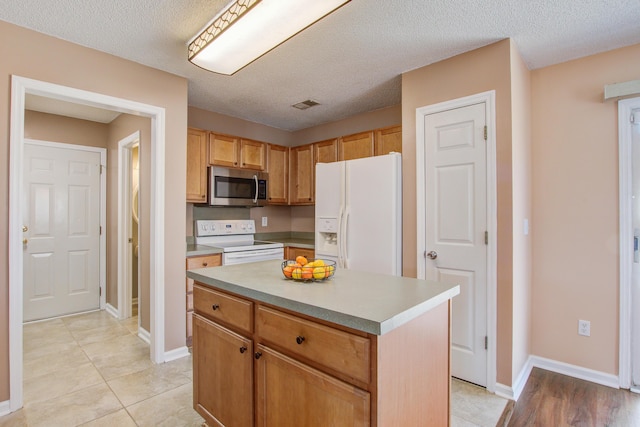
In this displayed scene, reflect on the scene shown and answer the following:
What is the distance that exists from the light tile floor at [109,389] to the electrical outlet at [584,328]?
933mm

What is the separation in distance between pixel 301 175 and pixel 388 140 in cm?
137

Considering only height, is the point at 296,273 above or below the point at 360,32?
below

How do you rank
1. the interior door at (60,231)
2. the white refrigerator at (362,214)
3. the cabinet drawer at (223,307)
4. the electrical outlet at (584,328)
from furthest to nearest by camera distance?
the interior door at (60,231) → the white refrigerator at (362,214) → the electrical outlet at (584,328) → the cabinet drawer at (223,307)

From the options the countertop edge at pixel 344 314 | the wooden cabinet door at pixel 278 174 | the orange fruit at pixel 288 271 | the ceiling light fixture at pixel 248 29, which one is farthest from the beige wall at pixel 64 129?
the orange fruit at pixel 288 271

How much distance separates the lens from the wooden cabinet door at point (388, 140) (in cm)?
343

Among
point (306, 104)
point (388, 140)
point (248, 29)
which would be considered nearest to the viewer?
point (248, 29)

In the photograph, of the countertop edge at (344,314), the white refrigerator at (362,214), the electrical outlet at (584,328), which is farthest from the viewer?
the white refrigerator at (362,214)

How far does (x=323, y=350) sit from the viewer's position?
3.92 ft

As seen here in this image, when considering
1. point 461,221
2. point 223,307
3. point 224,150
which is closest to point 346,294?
point 223,307

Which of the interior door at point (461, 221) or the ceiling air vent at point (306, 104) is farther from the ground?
the ceiling air vent at point (306, 104)

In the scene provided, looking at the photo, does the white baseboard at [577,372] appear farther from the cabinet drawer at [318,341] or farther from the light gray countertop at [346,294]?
the cabinet drawer at [318,341]

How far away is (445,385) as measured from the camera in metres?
1.51

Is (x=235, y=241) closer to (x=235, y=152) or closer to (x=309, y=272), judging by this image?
(x=235, y=152)

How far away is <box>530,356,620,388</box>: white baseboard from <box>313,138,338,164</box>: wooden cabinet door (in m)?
2.78
